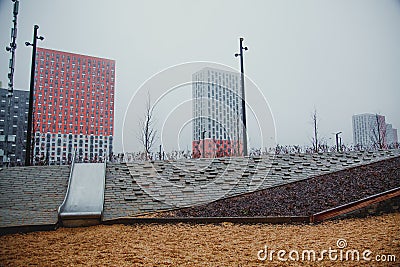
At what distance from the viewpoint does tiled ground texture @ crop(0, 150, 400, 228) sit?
17.3 feet

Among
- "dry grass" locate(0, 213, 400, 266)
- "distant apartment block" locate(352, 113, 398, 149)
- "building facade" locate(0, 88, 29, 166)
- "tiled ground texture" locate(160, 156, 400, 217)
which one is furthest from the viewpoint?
"distant apartment block" locate(352, 113, 398, 149)

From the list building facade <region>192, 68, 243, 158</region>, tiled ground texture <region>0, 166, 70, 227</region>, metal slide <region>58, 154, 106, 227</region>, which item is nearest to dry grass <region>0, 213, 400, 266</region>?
metal slide <region>58, 154, 106, 227</region>

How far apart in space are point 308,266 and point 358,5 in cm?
407

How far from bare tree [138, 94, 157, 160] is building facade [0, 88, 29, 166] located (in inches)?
133

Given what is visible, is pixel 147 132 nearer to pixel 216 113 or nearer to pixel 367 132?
pixel 216 113

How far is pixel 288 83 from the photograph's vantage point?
28.2 ft

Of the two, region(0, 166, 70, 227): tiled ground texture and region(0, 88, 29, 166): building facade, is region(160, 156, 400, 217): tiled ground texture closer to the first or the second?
region(0, 166, 70, 227): tiled ground texture

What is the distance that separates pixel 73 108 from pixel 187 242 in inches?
553

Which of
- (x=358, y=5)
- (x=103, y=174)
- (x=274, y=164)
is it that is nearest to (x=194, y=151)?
(x=274, y=164)

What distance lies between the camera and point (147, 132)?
1026 cm

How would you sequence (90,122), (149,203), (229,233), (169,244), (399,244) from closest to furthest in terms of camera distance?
1. (399,244)
2. (169,244)
3. (229,233)
4. (149,203)
5. (90,122)

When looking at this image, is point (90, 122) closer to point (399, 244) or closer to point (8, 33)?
point (8, 33)

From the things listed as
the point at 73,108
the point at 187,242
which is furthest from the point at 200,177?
the point at 73,108

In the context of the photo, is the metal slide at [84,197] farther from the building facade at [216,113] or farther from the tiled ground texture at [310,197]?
the building facade at [216,113]
